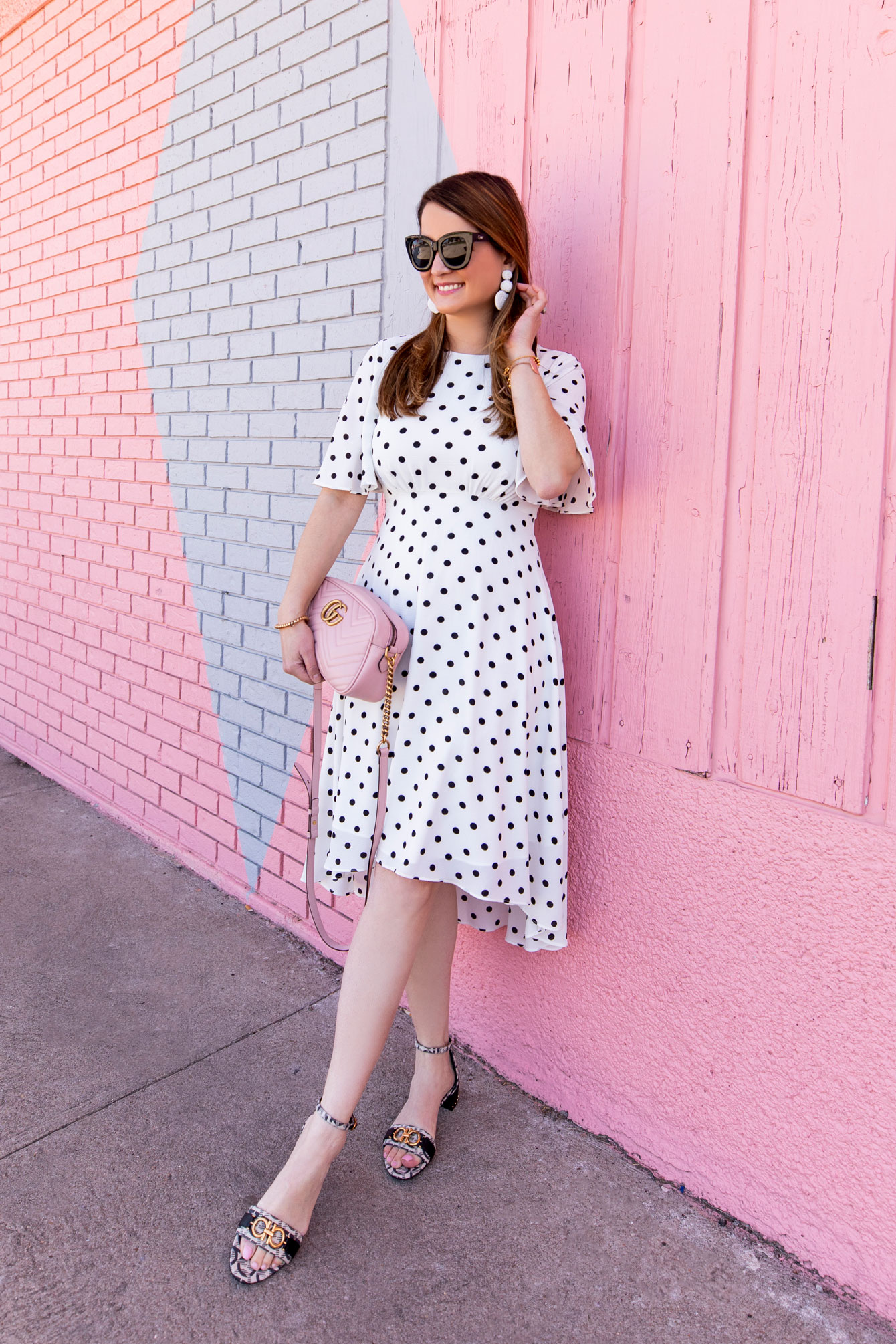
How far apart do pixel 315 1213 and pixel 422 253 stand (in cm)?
190

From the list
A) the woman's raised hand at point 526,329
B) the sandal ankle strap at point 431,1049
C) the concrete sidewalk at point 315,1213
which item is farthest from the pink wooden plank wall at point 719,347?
the concrete sidewalk at point 315,1213

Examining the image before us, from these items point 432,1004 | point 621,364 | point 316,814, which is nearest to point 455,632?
point 316,814

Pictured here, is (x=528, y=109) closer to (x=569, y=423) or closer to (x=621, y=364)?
(x=621, y=364)

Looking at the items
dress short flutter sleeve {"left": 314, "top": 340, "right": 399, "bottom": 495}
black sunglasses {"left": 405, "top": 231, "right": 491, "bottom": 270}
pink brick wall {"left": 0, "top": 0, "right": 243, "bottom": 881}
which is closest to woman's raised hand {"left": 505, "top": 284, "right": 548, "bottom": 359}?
black sunglasses {"left": 405, "top": 231, "right": 491, "bottom": 270}

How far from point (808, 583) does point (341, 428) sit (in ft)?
3.27

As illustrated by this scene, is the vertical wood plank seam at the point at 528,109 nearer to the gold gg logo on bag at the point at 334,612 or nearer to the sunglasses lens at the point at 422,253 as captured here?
the sunglasses lens at the point at 422,253

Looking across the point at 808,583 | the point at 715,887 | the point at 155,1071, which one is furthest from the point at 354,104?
the point at 155,1071

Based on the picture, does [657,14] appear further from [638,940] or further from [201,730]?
[201,730]

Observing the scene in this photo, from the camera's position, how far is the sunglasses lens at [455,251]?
1774 mm

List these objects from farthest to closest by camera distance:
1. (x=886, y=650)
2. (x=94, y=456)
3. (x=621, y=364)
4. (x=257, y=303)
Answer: (x=94, y=456) < (x=257, y=303) < (x=621, y=364) < (x=886, y=650)

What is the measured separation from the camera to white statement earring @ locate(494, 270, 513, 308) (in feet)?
6.10

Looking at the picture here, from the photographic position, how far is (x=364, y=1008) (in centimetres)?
186

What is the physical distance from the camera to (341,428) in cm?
201

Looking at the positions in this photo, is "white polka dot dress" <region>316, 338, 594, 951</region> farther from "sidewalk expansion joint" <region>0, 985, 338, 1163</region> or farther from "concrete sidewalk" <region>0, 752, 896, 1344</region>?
"sidewalk expansion joint" <region>0, 985, 338, 1163</region>
